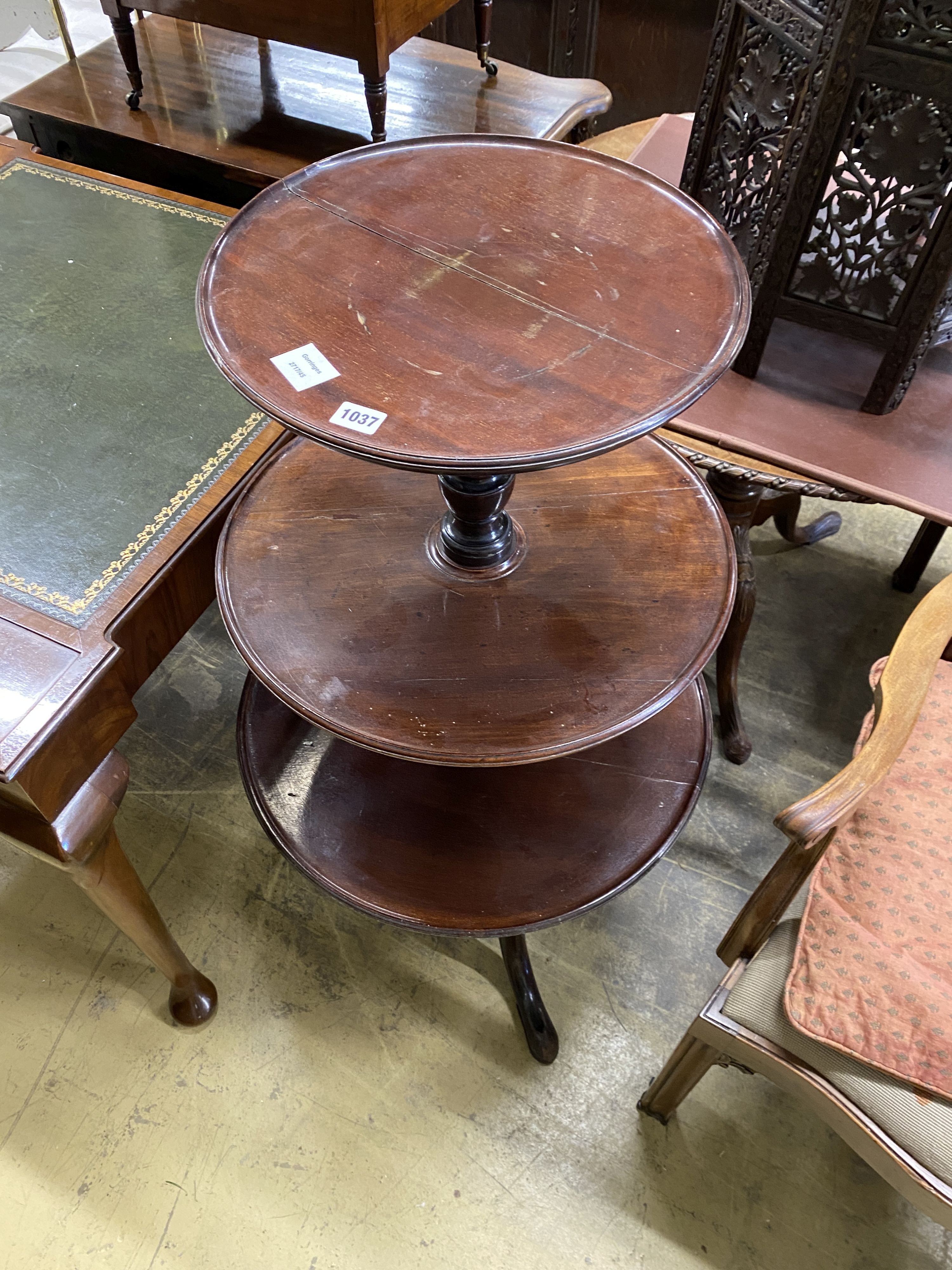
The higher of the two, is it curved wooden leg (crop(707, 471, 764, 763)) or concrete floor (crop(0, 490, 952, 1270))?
curved wooden leg (crop(707, 471, 764, 763))

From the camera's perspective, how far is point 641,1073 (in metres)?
1.34

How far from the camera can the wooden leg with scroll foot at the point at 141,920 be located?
41.1 inches

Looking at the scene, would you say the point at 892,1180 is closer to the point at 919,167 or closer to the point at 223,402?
the point at 919,167

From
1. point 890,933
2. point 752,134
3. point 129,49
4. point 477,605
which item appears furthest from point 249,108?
point 890,933

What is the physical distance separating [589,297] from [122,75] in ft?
6.51

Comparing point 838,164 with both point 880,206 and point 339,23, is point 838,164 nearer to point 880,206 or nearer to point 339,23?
point 880,206

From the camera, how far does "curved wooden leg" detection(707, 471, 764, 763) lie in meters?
1.30

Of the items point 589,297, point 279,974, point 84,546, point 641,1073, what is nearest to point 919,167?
point 589,297

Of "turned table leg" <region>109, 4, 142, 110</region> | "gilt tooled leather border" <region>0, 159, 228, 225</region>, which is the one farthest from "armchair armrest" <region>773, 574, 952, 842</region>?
"turned table leg" <region>109, 4, 142, 110</region>

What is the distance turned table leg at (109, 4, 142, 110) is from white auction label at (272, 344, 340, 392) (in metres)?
1.64

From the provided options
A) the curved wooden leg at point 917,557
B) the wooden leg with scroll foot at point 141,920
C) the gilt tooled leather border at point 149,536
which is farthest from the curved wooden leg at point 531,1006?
the curved wooden leg at point 917,557

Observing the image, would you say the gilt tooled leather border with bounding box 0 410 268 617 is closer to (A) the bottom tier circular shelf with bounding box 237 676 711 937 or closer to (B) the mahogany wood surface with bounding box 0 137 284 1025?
(B) the mahogany wood surface with bounding box 0 137 284 1025

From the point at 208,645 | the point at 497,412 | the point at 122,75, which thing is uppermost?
the point at 497,412

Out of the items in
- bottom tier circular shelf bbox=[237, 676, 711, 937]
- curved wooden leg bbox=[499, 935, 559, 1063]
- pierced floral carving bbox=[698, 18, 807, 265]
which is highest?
pierced floral carving bbox=[698, 18, 807, 265]
